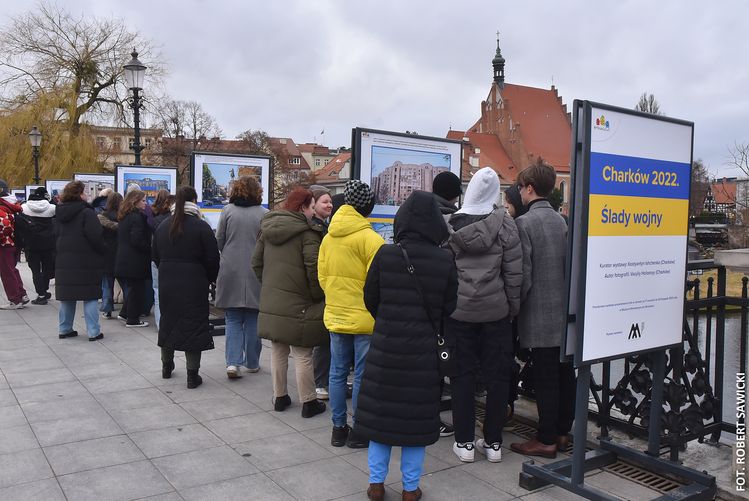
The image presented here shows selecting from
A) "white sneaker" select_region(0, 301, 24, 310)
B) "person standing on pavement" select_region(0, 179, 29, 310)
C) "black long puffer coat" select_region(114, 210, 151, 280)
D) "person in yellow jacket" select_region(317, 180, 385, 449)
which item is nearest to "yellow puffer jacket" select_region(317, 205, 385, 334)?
"person in yellow jacket" select_region(317, 180, 385, 449)

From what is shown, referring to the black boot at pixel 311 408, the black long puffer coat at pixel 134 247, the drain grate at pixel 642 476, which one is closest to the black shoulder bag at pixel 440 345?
the drain grate at pixel 642 476

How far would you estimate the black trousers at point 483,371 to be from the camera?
4.62 meters

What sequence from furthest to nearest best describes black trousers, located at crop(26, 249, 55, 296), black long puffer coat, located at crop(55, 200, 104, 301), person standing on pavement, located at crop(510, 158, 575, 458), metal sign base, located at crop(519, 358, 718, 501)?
black trousers, located at crop(26, 249, 55, 296) < black long puffer coat, located at crop(55, 200, 104, 301) < person standing on pavement, located at crop(510, 158, 575, 458) < metal sign base, located at crop(519, 358, 718, 501)

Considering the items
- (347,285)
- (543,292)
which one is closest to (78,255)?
(347,285)

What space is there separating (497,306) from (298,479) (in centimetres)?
176

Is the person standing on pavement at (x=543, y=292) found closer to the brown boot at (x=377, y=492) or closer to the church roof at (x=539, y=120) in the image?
the brown boot at (x=377, y=492)

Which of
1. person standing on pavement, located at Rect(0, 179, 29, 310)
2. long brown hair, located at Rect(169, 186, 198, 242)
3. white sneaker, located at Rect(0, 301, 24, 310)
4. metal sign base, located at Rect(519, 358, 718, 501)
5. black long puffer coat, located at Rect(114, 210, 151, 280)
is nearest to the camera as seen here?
metal sign base, located at Rect(519, 358, 718, 501)

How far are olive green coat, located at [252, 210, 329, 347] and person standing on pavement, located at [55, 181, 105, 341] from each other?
3922 mm

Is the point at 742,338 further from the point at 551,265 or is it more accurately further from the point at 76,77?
the point at 76,77

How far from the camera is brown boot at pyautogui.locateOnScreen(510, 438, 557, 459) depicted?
470 centimetres

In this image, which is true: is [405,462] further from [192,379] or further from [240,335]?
[240,335]

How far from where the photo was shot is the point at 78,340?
8461 millimetres

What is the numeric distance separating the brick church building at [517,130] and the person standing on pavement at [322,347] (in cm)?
8760

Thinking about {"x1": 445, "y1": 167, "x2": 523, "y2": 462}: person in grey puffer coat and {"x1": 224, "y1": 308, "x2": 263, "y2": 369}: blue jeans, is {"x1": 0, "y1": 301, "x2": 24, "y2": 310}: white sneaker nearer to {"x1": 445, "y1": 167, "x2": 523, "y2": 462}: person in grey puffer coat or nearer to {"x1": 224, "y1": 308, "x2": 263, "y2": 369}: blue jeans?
{"x1": 224, "y1": 308, "x2": 263, "y2": 369}: blue jeans
